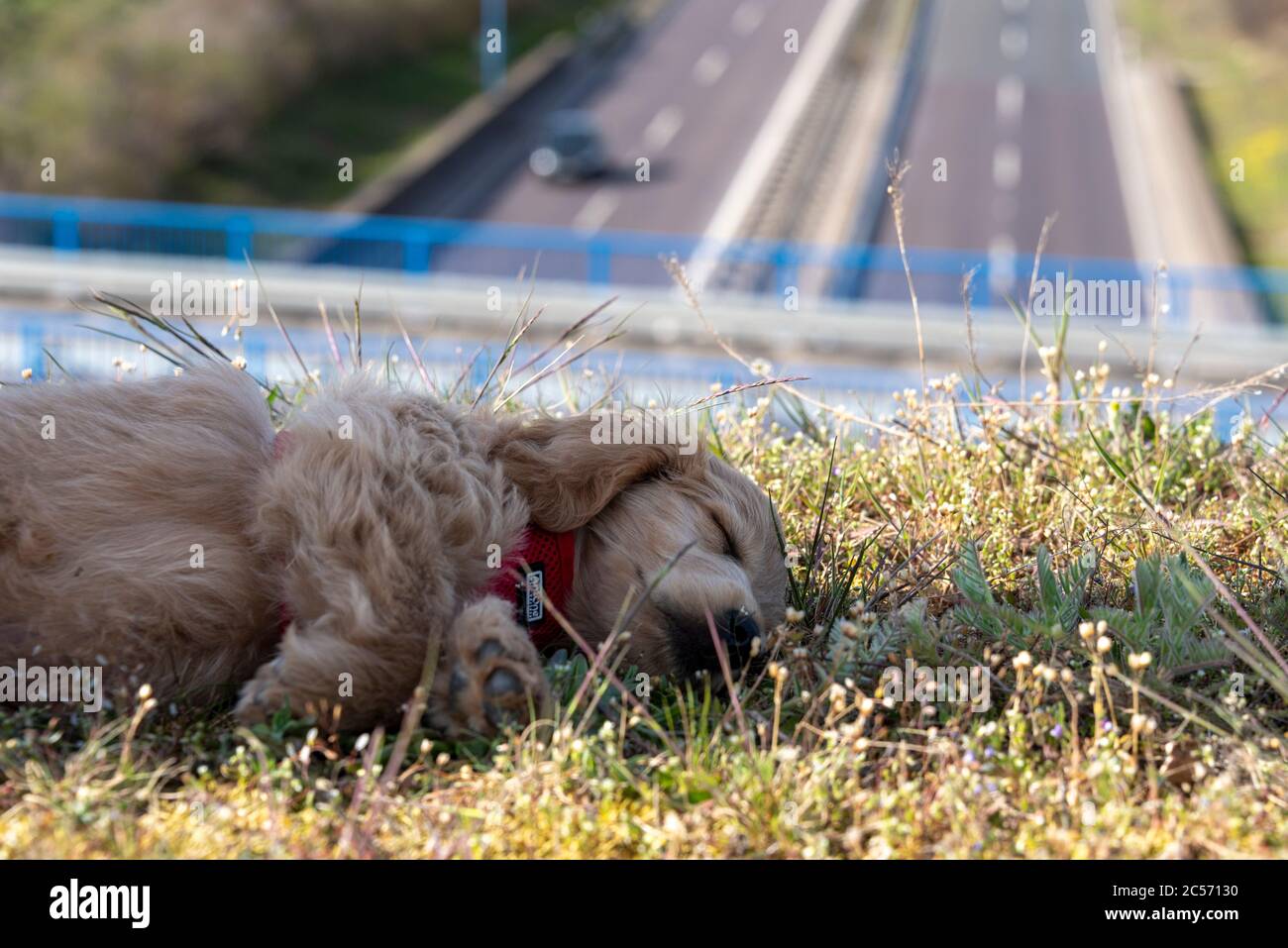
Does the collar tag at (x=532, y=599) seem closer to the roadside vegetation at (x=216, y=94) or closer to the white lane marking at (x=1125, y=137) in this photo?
the white lane marking at (x=1125, y=137)

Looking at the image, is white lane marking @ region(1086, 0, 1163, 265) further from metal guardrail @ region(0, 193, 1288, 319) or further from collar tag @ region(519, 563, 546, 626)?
collar tag @ region(519, 563, 546, 626)

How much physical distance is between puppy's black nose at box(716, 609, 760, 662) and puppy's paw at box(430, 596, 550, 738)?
0.60 metres

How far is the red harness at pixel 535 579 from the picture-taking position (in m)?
3.67

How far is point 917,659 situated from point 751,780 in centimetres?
93

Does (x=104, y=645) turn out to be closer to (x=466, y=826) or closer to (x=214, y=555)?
(x=214, y=555)

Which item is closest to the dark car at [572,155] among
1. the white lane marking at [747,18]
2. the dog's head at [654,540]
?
the white lane marking at [747,18]

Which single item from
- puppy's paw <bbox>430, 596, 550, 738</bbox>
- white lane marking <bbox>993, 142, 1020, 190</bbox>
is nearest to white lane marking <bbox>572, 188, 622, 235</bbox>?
white lane marking <bbox>993, 142, 1020, 190</bbox>

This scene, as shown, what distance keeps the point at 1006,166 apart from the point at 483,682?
43.8m

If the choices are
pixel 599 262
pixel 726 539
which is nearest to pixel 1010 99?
pixel 599 262

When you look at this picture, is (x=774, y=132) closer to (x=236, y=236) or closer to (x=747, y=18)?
(x=747, y=18)

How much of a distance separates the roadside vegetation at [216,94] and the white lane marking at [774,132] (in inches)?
447

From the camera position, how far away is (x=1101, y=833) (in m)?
2.98

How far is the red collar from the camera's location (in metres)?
3.71
